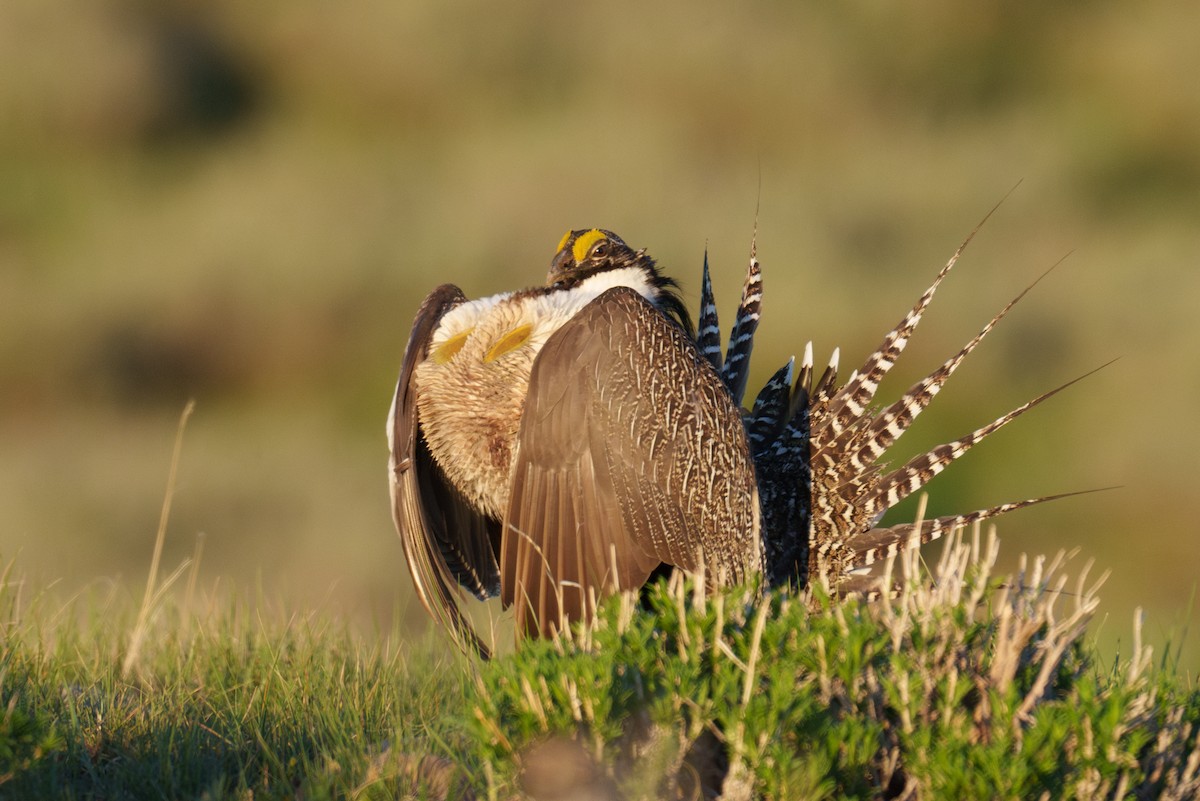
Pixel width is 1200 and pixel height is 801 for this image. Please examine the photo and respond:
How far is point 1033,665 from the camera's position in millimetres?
2791

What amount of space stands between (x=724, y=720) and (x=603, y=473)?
1141 mm

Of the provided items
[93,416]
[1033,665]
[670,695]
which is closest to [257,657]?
[670,695]

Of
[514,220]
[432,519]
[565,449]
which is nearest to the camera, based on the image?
[565,449]

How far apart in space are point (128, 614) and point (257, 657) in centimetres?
108

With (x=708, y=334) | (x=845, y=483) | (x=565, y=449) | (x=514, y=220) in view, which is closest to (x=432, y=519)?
(x=565, y=449)

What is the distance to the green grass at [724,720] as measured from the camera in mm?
2457

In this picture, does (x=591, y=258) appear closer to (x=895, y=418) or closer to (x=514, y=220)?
(x=895, y=418)

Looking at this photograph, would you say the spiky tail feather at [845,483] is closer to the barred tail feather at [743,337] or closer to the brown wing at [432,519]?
the barred tail feather at [743,337]

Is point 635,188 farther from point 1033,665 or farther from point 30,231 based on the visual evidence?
point 1033,665

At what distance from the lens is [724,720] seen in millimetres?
2488

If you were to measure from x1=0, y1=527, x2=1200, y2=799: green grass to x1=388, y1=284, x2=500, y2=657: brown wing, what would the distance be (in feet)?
2.36

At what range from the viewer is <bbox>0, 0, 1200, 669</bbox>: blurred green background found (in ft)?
36.1

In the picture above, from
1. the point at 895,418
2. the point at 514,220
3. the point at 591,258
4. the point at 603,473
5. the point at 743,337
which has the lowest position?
the point at 603,473

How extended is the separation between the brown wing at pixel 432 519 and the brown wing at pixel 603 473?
14.4 inches
